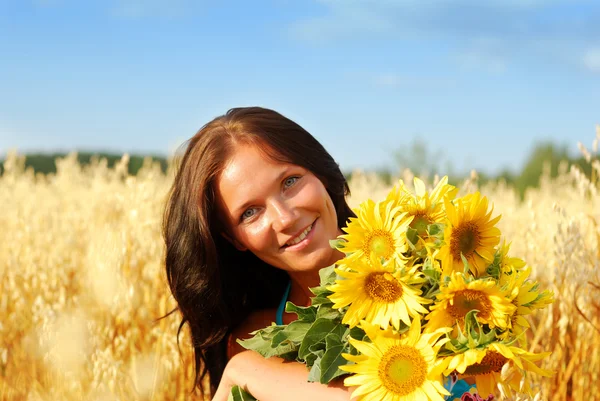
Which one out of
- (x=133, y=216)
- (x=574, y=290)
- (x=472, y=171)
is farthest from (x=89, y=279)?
(x=574, y=290)

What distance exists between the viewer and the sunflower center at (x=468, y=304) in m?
1.28

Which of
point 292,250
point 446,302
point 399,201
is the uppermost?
point 399,201

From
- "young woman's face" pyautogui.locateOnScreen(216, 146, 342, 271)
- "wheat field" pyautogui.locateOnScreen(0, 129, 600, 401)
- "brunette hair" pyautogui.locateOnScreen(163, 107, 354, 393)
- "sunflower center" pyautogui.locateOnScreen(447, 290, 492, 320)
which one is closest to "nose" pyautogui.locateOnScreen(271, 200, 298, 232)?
"young woman's face" pyautogui.locateOnScreen(216, 146, 342, 271)

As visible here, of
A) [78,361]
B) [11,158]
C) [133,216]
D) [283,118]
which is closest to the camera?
[283,118]

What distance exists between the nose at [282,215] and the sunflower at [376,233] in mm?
406

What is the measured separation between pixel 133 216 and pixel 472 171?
4.83 ft

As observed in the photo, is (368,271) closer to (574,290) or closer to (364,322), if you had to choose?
(364,322)

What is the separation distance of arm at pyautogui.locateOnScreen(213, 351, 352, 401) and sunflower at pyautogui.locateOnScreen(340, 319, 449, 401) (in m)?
0.16

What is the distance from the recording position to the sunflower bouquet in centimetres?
127

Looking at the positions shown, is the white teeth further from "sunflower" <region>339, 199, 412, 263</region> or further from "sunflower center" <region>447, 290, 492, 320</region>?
"sunflower center" <region>447, 290, 492, 320</region>

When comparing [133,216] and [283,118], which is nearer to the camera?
[283,118]

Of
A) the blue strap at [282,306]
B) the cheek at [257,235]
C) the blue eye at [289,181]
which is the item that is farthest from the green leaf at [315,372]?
the blue strap at [282,306]

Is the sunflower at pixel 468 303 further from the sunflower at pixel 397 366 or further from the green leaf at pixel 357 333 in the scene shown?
the green leaf at pixel 357 333

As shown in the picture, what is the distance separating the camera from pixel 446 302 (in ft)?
4.14
